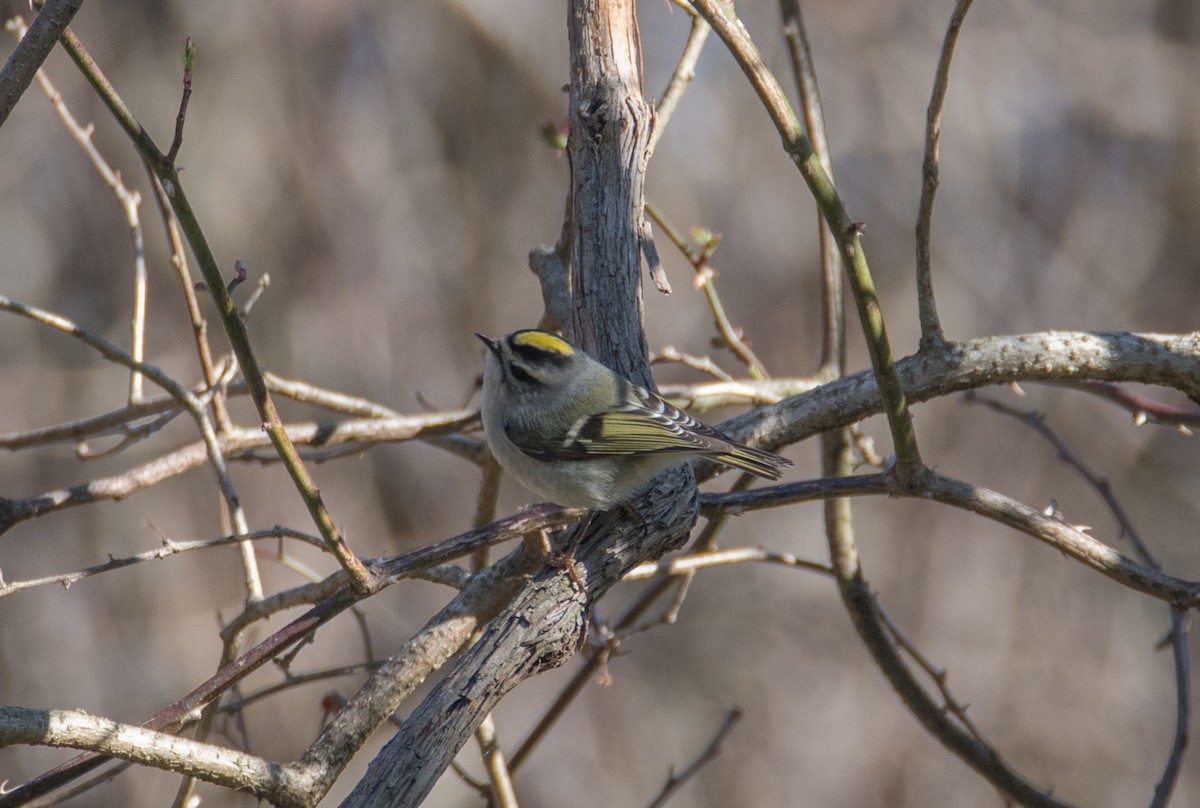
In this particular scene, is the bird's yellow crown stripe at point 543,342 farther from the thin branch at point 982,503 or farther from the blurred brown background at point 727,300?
the blurred brown background at point 727,300

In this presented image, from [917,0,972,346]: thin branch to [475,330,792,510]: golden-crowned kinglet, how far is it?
1.44 ft

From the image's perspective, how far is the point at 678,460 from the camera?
2.39 m

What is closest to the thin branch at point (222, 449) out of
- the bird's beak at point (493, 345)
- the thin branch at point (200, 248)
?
the bird's beak at point (493, 345)

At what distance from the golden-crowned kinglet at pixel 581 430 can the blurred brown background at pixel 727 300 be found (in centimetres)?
332

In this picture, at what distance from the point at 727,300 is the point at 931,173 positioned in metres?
4.55

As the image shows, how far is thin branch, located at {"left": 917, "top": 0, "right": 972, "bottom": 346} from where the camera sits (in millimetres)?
1713

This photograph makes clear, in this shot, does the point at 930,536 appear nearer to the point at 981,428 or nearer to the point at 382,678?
the point at 981,428

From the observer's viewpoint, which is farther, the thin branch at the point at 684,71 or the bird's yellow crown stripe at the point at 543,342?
the thin branch at the point at 684,71

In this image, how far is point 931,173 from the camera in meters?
1.86

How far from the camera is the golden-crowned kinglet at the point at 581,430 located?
226 cm

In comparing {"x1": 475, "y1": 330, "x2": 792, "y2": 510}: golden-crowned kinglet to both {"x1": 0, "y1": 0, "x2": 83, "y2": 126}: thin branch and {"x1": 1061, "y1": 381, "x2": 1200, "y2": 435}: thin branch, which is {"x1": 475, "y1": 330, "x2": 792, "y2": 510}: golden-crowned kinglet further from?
{"x1": 0, "y1": 0, "x2": 83, "y2": 126}: thin branch

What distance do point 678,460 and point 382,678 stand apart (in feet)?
3.12

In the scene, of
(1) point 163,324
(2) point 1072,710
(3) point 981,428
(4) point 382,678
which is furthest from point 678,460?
(2) point 1072,710

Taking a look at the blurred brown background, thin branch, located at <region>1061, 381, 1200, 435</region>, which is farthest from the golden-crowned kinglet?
the blurred brown background
